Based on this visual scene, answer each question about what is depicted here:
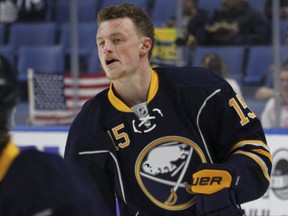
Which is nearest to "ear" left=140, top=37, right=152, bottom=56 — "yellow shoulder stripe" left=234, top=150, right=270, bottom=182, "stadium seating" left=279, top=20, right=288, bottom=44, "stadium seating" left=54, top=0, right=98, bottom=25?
"yellow shoulder stripe" left=234, top=150, right=270, bottom=182

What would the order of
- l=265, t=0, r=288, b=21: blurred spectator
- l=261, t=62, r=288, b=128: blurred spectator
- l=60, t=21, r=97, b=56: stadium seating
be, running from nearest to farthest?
l=261, t=62, r=288, b=128: blurred spectator
l=265, t=0, r=288, b=21: blurred spectator
l=60, t=21, r=97, b=56: stadium seating

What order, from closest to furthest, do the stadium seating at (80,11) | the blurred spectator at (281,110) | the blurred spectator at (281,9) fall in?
the blurred spectator at (281,110)
the blurred spectator at (281,9)
the stadium seating at (80,11)

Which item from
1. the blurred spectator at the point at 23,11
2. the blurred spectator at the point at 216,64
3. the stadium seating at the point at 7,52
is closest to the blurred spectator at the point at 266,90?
the blurred spectator at the point at 216,64

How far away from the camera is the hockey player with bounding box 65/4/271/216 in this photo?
2957 mm

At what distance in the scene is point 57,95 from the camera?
596 cm

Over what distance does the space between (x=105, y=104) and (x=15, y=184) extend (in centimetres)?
132

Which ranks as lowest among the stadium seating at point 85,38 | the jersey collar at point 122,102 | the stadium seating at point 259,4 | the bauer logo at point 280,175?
the bauer logo at point 280,175

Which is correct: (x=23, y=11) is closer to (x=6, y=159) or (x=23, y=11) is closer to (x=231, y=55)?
(x=231, y=55)

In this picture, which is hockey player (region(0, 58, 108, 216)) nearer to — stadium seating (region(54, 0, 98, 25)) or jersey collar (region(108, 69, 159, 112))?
jersey collar (region(108, 69, 159, 112))

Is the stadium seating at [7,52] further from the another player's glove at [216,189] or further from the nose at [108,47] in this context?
the another player's glove at [216,189]

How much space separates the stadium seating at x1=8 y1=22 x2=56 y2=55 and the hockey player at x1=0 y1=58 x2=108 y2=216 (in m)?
5.53

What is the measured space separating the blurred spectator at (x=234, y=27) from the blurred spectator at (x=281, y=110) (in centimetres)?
98

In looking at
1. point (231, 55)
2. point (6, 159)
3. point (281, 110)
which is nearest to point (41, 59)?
point (231, 55)

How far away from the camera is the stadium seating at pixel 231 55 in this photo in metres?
6.09
